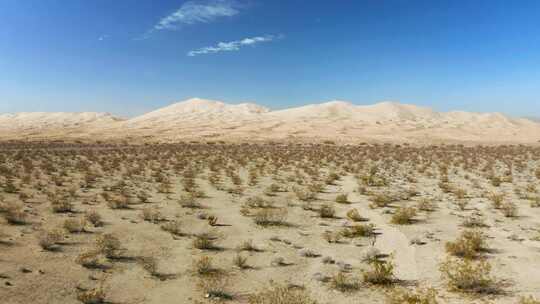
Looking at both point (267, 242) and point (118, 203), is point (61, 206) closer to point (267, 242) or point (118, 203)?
point (118, 203)

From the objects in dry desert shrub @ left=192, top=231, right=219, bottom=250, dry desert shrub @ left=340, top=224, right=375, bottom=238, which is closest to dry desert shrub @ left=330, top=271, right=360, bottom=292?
dry desert shrub @ left=340, top=224, right=375, bottom=238

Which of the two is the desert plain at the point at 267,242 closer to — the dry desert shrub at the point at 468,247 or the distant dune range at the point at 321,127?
the dry desert shrub at the point at 468,247

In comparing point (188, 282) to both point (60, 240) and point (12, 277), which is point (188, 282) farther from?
point (60, 240)

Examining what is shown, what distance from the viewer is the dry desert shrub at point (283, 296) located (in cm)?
529

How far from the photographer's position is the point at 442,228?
953cm

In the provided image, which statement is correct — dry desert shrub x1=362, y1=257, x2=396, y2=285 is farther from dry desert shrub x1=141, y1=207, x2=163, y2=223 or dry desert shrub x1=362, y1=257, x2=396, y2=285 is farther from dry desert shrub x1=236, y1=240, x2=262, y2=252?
dry desert shrub x1=141, y1=207, x2=163, y2=223

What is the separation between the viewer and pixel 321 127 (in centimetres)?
7625

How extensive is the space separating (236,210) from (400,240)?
5.49m

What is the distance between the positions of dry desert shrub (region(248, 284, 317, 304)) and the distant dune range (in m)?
49.1

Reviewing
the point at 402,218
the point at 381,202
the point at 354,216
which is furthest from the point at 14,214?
the point at 381,202

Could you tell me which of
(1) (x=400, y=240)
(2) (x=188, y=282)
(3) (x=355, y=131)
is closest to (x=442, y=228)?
(1) (x=400, y=240)

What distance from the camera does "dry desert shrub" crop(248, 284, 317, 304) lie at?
529cm

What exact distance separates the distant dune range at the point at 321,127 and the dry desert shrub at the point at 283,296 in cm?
4908

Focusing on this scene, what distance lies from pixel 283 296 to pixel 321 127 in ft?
237
